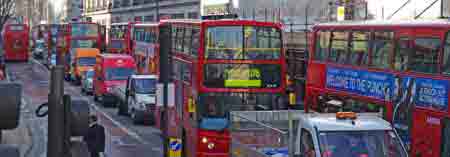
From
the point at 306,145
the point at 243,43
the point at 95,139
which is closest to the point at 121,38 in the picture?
the point at 243,43

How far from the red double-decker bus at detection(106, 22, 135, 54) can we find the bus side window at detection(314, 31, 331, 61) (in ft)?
88.3

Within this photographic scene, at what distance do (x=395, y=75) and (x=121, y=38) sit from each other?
35.8 metres

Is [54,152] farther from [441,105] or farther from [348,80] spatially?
[348,80]

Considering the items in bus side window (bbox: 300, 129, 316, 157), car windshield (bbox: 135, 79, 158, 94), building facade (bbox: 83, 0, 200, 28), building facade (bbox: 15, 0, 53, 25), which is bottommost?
car windshield (bbox: 135, 79, 158, 94)

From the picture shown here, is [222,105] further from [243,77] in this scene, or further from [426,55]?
[426,55]

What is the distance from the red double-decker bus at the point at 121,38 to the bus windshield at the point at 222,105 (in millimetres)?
27801

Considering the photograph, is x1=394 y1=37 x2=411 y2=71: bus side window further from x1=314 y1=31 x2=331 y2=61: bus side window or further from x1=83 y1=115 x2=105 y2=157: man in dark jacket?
x1=83 y1=115 x2=105 y2=157: man in dark jacket

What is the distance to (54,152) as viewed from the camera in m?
5.53

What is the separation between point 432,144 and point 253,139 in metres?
2.86

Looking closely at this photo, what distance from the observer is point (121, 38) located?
4947 cm

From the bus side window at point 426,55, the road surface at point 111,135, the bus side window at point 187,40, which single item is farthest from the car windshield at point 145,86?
the bus side window at point 426,55

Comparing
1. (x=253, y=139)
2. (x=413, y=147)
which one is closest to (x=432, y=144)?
(x=413, y=147)

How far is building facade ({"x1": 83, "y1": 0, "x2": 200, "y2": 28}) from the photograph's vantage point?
2475 inches

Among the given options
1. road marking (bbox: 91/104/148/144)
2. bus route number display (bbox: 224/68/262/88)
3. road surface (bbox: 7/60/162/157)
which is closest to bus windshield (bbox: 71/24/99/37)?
road surface (bbox: 7/60/162/157)
